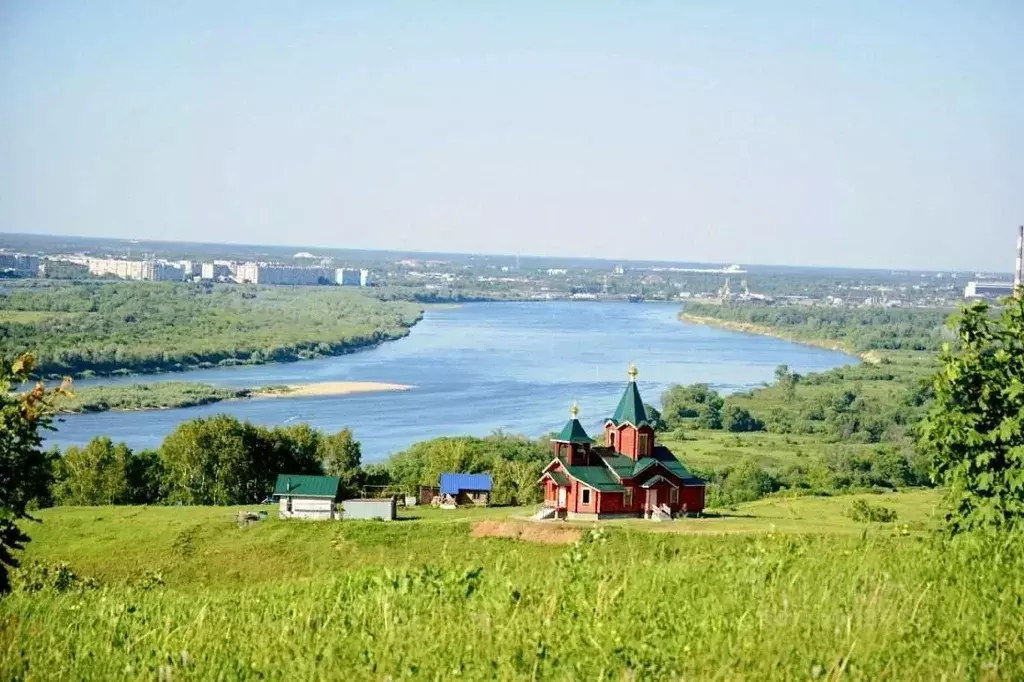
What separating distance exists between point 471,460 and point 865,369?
28.9 meters

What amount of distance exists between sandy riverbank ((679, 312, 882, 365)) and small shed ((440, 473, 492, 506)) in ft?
125

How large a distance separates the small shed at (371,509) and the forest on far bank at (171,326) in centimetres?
1930

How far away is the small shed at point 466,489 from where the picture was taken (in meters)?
18.5

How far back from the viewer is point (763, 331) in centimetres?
7425

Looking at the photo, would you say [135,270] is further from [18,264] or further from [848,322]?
[848,322]

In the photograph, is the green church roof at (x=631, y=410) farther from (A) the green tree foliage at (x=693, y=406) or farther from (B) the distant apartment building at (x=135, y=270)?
(B) the distant apartment building at (x=135, y=270)

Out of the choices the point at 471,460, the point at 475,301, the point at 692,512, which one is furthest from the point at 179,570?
the point at 475,301

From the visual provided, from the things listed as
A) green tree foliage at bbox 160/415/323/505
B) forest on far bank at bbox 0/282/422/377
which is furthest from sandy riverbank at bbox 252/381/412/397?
green tree foliage at bbox 160/415/323/505

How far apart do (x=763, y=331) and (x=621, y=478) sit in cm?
6092

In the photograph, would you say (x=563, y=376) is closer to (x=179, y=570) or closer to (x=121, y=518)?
(x=121, y=518)

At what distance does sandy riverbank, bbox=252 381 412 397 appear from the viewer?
120ft

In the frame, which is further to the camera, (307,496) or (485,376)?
(485,376)

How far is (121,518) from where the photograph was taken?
52.5ft

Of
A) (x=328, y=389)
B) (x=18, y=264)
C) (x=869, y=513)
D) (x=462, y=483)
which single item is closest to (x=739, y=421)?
(x=328, y=389)
